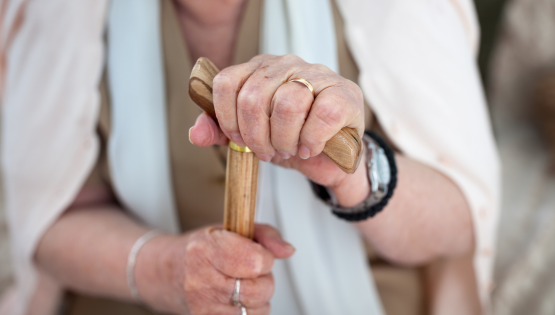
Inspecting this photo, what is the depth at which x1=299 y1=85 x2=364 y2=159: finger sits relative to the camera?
1.04 ft

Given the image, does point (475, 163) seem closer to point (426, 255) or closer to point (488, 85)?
point (426, 255)

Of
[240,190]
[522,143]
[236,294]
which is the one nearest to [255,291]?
[236,294]

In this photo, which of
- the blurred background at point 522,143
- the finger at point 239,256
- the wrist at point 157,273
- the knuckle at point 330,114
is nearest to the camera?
the knuckle at point 330,114

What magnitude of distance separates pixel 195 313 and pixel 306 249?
18cm

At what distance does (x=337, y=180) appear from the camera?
446 millimetres

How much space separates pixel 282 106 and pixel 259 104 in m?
0.02

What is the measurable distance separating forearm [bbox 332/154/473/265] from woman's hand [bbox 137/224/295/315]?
0.48ft

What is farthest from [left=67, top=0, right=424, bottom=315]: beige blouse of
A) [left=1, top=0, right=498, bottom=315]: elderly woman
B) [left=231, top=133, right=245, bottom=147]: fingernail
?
[left=231, top=133, right=245, bottom=147]: fingernail

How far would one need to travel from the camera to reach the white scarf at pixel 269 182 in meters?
0.60

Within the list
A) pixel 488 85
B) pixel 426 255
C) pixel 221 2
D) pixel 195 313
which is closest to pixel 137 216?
pixel 195 313

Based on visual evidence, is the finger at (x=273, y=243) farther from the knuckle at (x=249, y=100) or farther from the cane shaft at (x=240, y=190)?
the knuckle at (x=249, y=100)

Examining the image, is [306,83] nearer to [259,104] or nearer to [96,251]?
[259,104]

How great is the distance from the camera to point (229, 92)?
1.13ft

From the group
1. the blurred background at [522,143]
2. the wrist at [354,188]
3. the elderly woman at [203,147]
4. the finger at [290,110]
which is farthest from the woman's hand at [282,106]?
the blurred background at [522,143]
